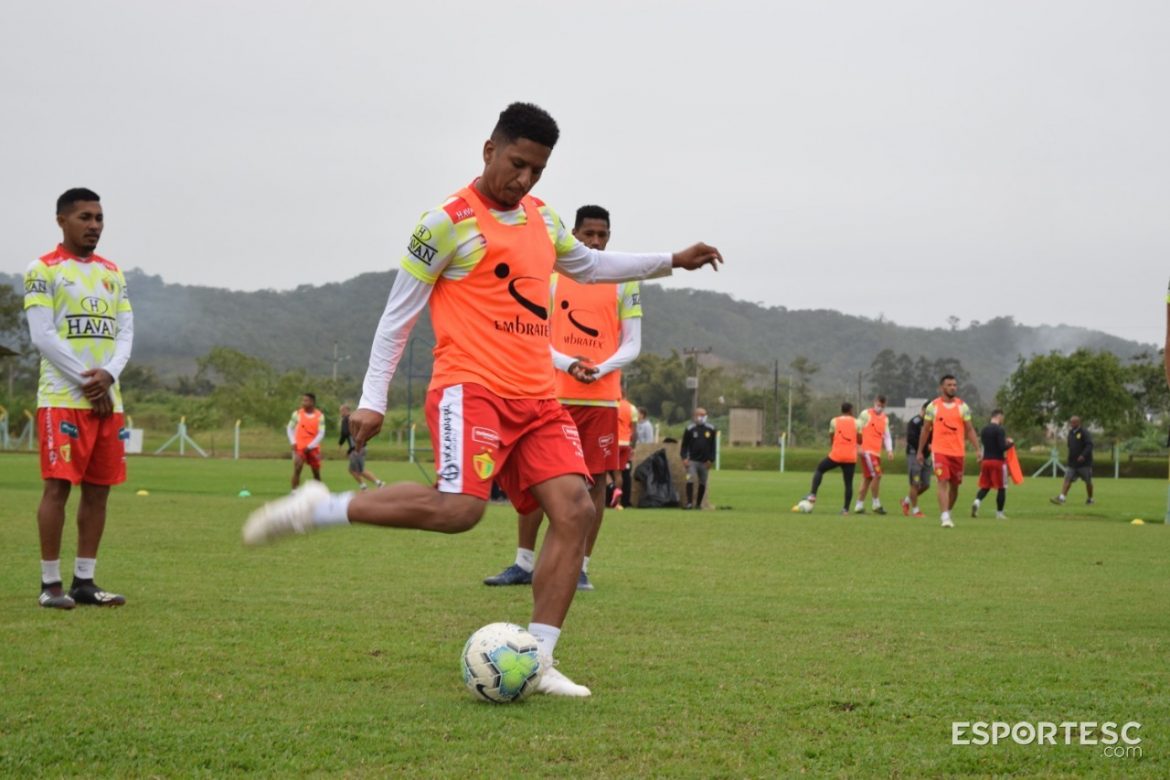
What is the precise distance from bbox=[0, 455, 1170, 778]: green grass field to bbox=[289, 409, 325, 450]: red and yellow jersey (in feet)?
44.2

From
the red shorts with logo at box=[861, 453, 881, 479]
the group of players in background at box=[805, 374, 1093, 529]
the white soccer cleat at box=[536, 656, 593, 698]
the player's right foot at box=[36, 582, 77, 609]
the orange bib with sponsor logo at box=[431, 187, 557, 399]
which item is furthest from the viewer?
the red shorts with logo at box=[861, 453, 881, 479]

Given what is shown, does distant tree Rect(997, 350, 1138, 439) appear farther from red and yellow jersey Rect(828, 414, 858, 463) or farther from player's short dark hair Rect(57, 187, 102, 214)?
player's short dark hair Rect(57, 187, 102, 214)

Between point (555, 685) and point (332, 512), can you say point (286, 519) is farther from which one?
point (555, 685)

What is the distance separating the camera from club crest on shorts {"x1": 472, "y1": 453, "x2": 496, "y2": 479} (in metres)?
5.40

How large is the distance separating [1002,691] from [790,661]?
3.49ft

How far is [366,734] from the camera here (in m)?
4.39

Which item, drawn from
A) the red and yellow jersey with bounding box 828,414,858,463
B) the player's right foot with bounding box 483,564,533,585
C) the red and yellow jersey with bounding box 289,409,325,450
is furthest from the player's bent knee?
the red and yellow jersey with bounding box 289,409,325,450

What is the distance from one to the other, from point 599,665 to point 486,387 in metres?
1.47

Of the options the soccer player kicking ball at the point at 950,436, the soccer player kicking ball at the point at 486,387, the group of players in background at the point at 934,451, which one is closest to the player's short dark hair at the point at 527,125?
the soccer player kicking ball at the point at 486,387

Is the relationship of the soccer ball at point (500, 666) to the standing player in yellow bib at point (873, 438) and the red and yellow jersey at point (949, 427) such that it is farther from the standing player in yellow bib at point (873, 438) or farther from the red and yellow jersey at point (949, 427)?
the standing player in yellow bib at point (873, 438)

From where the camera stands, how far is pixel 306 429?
25.5 m

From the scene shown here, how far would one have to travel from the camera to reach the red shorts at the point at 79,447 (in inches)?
302

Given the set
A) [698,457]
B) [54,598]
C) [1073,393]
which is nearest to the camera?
[54,598]

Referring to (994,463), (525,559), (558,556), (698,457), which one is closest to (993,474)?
(994,463)
